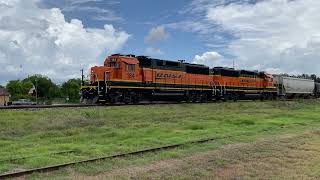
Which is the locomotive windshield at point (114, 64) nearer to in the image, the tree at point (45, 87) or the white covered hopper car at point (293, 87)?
the white covered hopper car at point (293, 87)

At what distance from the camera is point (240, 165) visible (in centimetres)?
1252

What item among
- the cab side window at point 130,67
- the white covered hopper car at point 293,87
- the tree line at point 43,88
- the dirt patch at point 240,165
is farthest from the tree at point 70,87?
the dirt patch at point 240,165

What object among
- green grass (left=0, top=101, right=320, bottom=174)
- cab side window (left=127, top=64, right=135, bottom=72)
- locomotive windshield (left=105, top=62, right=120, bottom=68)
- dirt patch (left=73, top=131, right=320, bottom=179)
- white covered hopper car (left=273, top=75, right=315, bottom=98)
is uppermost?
locomotive windshield (left=105, top=62, right=120, bottom=68)

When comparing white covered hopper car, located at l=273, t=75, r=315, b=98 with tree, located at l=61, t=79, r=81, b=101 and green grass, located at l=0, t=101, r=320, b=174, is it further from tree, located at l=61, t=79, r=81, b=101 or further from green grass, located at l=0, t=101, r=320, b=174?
tree, located at l=61, t=79, r=81, b=101

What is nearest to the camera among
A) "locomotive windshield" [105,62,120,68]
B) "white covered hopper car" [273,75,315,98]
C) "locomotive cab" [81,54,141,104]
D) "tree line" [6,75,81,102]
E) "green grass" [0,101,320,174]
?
"green grass" [0,101,320,174]

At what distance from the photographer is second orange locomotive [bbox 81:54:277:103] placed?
1262 inches

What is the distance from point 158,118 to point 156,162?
1266cm

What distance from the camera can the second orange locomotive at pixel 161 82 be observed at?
32.1m

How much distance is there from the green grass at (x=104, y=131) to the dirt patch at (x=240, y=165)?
0.93 m

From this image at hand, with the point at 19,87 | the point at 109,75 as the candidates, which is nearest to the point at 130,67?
the point at 109,75

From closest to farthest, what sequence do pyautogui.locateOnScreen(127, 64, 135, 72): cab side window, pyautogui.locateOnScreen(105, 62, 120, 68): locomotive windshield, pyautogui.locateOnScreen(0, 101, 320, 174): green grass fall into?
pyautogui.locateOnScreen(0, 101, 320, 174): green grass, pyautogui.locateOnScreen(105, 62, 120, 68): locomotive windshield, pyautogui.locateOnScreen(127, 64, 135, 72): cab side window

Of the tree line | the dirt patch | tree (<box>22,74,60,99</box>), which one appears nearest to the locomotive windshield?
the dirt patch

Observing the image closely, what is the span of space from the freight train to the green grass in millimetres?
4192

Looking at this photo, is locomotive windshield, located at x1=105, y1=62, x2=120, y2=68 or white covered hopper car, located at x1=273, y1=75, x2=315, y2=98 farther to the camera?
white covered hopper car, located at x1=273, y1=75, x2=315, y2=98
